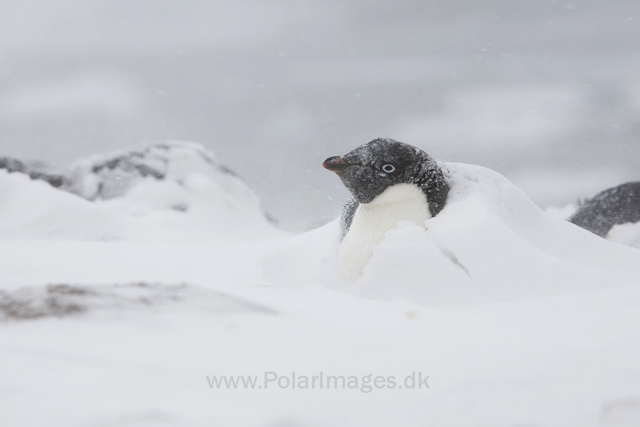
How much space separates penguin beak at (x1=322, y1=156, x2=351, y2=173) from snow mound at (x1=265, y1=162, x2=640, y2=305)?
38cm

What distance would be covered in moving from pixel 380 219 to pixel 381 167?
236 mm

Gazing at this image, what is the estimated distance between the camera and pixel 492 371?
2.42ft

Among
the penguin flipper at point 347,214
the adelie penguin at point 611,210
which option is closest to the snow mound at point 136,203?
the penguin flipper at point 347,214

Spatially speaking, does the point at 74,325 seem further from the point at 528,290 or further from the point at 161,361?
the point at 528,290

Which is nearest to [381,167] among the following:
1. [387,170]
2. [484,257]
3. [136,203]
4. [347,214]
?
[387,170]

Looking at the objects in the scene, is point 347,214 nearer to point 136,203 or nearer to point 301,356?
point 301,356

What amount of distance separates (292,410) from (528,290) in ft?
4.46

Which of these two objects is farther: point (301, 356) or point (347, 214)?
point (347, 214)

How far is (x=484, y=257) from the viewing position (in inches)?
74.6

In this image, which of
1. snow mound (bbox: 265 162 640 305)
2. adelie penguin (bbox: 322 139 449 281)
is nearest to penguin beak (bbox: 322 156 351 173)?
adelie penguin (bbox: 322 139 449 281)

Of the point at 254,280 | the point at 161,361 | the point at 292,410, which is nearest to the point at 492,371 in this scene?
the point at 292,410

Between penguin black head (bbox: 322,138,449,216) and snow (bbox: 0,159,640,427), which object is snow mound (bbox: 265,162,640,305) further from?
snow (bbox: 0,159,640,427)

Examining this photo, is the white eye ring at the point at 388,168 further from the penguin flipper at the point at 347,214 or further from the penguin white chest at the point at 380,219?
the penguin flipper at the point at 347,214

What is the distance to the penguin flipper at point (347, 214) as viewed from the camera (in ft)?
8.63
